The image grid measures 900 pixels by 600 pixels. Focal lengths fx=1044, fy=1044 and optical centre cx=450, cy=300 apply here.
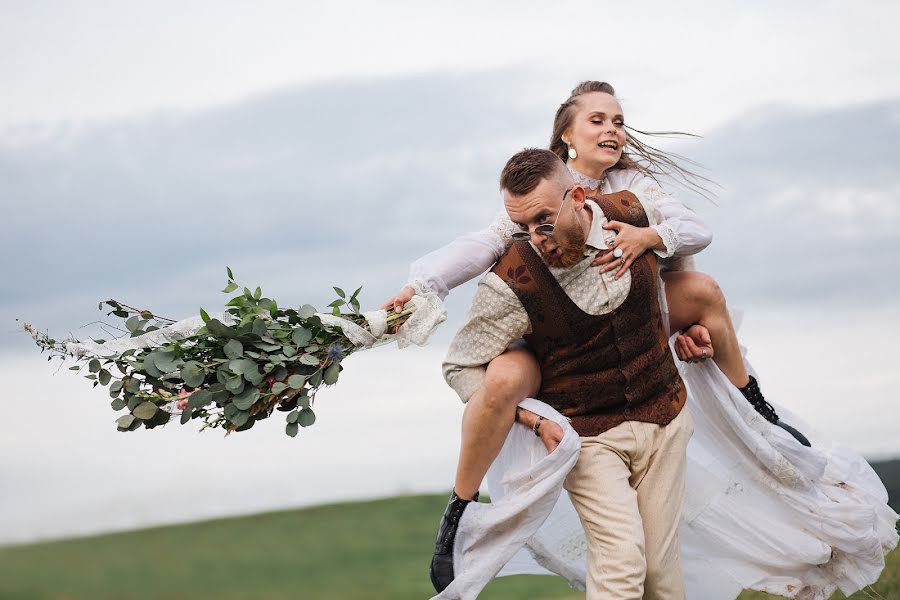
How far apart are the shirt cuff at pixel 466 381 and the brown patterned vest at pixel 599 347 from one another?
0.24 m

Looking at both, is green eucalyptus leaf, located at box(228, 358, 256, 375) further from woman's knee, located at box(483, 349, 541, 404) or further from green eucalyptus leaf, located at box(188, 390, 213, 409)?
woman's knee, located at box(483, 349, 541, 404)

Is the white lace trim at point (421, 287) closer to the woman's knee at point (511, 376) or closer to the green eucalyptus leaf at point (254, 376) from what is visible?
the woman's knee at point (511, 376)

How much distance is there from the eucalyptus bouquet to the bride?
0.32 m

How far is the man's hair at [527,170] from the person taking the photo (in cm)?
377

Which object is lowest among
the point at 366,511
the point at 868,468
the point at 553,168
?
the point at 366,511

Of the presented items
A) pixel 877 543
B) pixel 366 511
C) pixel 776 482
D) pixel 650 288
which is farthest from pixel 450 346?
pixel 366 511

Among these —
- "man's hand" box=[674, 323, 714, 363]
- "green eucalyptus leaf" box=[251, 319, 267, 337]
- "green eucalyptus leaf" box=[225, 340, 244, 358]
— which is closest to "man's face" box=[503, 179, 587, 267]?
"man's hand" box=[674, 323, 714, 363]

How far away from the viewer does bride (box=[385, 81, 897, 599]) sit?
162 inches

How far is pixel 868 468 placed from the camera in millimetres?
5273

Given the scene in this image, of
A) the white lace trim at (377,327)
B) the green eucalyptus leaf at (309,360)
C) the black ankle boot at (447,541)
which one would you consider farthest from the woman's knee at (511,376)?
the green eucalyptus leaf at (309,360)

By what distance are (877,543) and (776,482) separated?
23.5 inches

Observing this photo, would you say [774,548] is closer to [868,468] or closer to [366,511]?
[868,468]

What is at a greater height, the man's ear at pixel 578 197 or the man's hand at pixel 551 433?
the man's ear at pixel 578 197

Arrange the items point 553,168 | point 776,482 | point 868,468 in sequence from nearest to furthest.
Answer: point 553,168 → point 776,482 → point 868,468
